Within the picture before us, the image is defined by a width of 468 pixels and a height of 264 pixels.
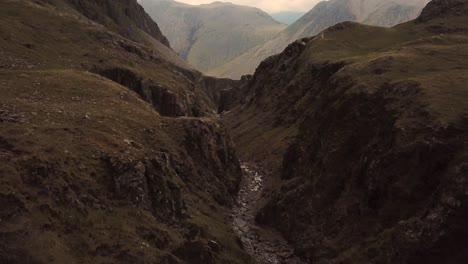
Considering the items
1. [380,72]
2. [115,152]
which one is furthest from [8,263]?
[380,72]

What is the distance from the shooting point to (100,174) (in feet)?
159

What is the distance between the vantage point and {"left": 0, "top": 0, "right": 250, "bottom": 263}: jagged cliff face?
3984 cm

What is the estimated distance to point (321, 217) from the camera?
65188mm

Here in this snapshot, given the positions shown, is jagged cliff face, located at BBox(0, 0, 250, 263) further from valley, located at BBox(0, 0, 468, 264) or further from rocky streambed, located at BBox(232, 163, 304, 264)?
rocky streambed, located at BBox(232, 163, 304, 264)

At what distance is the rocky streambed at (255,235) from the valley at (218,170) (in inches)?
12.4

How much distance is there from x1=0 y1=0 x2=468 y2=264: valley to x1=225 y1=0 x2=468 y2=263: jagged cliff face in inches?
8.0

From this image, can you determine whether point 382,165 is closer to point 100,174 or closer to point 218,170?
point 218,170

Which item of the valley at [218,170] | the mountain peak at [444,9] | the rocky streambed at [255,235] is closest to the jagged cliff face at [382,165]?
the valley at [218,170]

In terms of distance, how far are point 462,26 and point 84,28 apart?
3936 inches

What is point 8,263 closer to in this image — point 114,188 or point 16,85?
point 114,188

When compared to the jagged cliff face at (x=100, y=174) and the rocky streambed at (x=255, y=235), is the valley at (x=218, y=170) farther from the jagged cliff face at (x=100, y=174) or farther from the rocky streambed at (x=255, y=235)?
the rocky streambed at (x=255, y=235)

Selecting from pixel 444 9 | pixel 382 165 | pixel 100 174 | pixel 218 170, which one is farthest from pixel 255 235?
pixel 444 9

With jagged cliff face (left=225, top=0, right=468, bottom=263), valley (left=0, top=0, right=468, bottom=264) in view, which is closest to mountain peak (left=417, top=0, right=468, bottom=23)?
jagged cliff face (left=225, top=0, right=468, bottom=263)

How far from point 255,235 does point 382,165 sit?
21.9m
